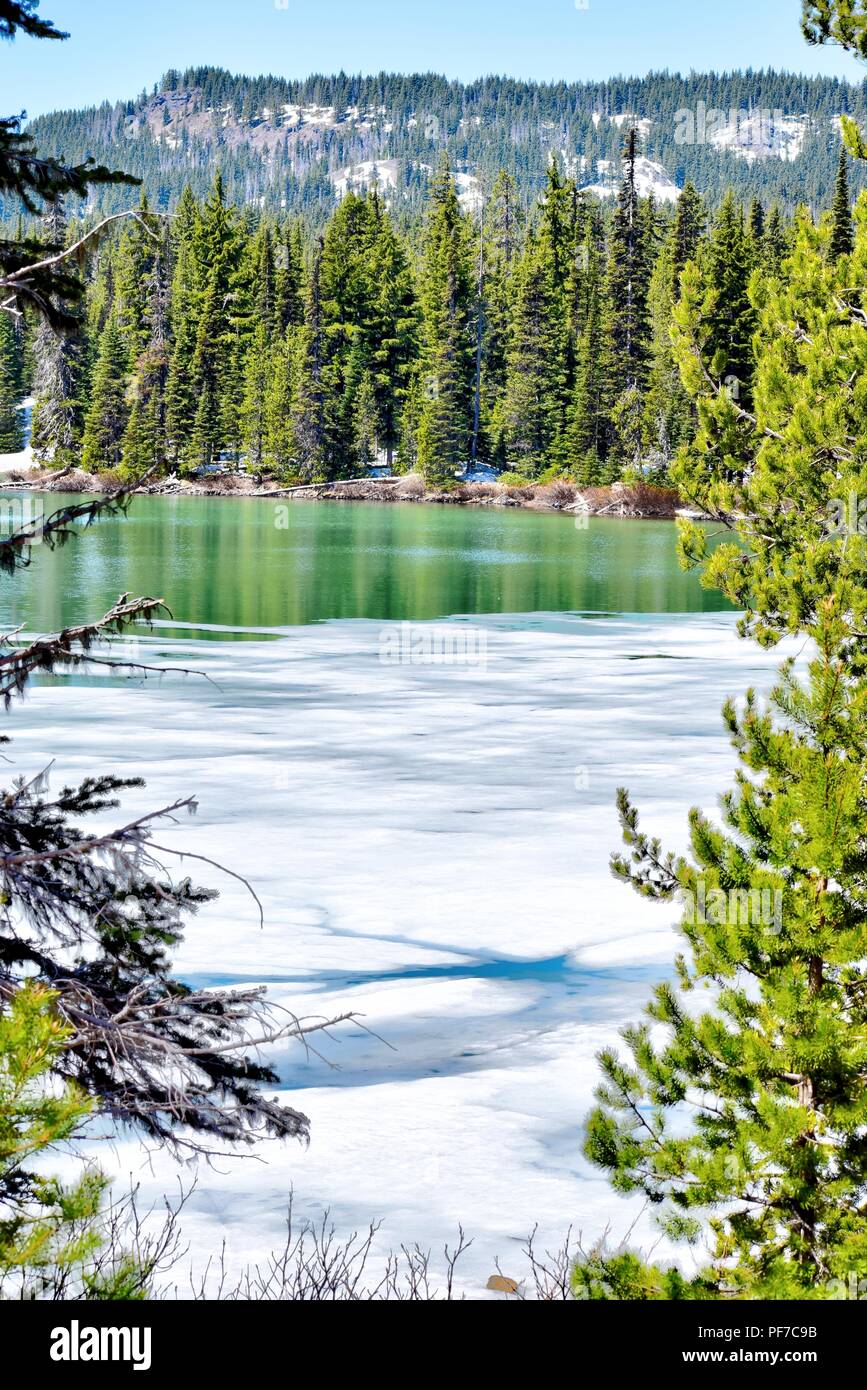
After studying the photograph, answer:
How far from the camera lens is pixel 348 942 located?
362 inches

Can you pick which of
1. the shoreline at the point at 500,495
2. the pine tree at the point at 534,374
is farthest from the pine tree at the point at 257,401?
the pine tree at the point at 534,374

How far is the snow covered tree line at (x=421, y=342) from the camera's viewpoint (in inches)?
2928

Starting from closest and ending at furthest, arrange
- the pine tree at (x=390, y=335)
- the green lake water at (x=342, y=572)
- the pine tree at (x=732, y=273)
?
the green lake water at (x=342, y=572) < the pine tree at (x=732, y=273) < the pine tree at (x=390, y=335)

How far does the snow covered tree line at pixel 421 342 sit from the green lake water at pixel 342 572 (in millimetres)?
21024

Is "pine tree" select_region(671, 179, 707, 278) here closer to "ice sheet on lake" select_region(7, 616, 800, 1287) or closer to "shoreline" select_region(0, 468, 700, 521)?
"shoreline" select_region(0, 468, 700, 521)

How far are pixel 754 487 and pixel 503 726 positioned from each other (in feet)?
16.0

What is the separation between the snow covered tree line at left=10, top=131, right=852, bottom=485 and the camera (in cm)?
7438

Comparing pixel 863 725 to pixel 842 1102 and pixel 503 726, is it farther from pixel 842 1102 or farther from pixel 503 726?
pixel 503 726

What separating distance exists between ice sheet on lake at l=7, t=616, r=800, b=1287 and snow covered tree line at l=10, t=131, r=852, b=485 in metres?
53.2

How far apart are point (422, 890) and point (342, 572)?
84.1 ft

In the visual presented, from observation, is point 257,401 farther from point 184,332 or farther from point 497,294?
point 497,294

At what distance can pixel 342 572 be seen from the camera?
3556 centimetres

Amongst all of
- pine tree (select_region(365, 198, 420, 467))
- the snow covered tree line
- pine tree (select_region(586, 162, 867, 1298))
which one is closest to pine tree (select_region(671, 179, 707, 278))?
the snow covered tree line

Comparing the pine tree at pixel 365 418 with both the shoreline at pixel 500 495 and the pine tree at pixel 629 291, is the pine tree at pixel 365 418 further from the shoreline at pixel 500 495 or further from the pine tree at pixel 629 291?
the pine tree at pixel 629 291
